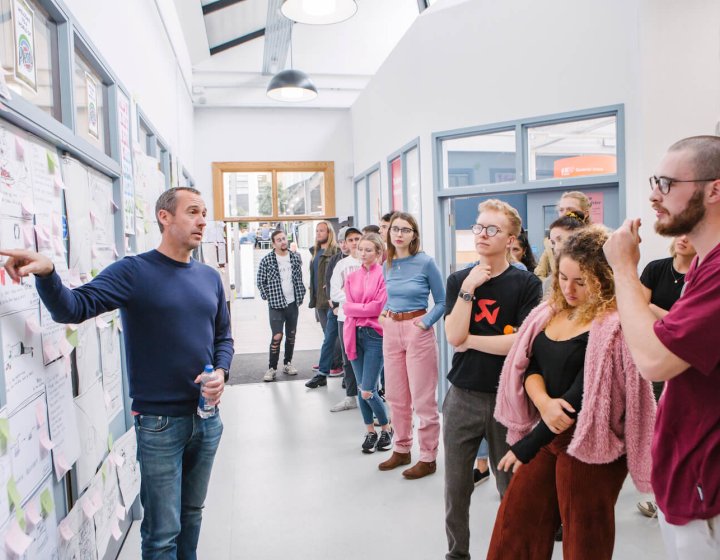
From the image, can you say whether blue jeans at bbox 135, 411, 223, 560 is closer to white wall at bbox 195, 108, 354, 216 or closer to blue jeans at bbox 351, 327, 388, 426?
blue jeans at bbox 351, 327, 388, 426

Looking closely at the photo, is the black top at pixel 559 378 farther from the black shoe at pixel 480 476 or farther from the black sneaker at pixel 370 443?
the black sneaker at pixel 370 443

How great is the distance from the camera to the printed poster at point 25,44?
162 cm

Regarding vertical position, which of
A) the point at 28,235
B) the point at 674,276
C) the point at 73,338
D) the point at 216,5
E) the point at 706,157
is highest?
the point at 216,5

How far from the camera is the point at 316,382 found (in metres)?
5.27

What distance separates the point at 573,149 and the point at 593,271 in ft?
8.57

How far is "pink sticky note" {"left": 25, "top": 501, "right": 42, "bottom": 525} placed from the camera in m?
1.46

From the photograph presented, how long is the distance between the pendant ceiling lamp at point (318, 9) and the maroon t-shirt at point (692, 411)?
2.57m

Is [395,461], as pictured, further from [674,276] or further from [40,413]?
[40,413]

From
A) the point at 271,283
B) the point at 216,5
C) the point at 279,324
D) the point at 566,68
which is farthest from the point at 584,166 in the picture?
the point at 216,5

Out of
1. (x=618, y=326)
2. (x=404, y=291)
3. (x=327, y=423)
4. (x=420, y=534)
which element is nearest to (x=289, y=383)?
(x=327, y=423)

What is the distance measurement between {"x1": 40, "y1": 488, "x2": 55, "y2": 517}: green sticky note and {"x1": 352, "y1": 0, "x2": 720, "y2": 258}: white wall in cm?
346

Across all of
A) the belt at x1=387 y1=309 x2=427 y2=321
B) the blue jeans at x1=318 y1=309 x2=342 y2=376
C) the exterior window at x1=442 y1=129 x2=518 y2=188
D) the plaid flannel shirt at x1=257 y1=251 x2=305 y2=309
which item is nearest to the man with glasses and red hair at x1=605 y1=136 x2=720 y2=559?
the belt at x1=387 y1=309 x2=427 y2=321

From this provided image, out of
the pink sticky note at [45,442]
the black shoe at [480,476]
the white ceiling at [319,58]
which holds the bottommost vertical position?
the black shoe at [480,476]

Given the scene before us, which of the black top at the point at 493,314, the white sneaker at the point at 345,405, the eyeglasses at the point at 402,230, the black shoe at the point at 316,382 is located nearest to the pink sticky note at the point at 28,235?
the black top at the point at 493,314
